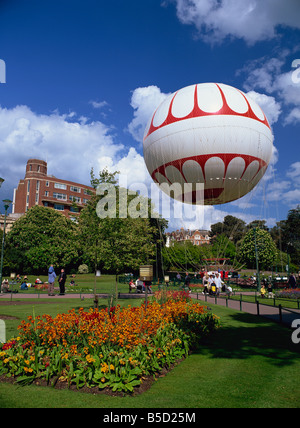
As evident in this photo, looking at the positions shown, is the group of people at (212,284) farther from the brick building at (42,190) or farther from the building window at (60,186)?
the building window at (60,186)

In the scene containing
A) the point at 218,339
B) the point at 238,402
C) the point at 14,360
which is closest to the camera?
the point at 238,402

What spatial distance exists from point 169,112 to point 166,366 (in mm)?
9437

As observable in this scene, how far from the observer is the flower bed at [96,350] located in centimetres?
535

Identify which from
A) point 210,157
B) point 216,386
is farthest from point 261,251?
point 216,386

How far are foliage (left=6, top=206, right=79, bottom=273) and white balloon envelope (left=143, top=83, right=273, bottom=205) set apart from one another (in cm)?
3599

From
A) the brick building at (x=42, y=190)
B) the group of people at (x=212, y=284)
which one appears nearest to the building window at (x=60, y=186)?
the brick building at (x=42, y=190)

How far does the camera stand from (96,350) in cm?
589

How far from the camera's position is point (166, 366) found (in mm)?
6547

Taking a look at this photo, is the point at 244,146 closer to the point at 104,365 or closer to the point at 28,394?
the point at 104,365

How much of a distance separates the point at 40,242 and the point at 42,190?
30.4 meters

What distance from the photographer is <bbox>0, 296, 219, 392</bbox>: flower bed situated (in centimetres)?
535

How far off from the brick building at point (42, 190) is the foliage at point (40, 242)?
21349mm

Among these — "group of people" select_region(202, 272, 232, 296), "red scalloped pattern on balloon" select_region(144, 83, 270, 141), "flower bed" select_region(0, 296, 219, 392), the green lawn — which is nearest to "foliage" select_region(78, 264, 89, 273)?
"group of people" select_region(202, 272, 232, 296)

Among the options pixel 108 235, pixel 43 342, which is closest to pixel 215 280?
pixel 108 235
